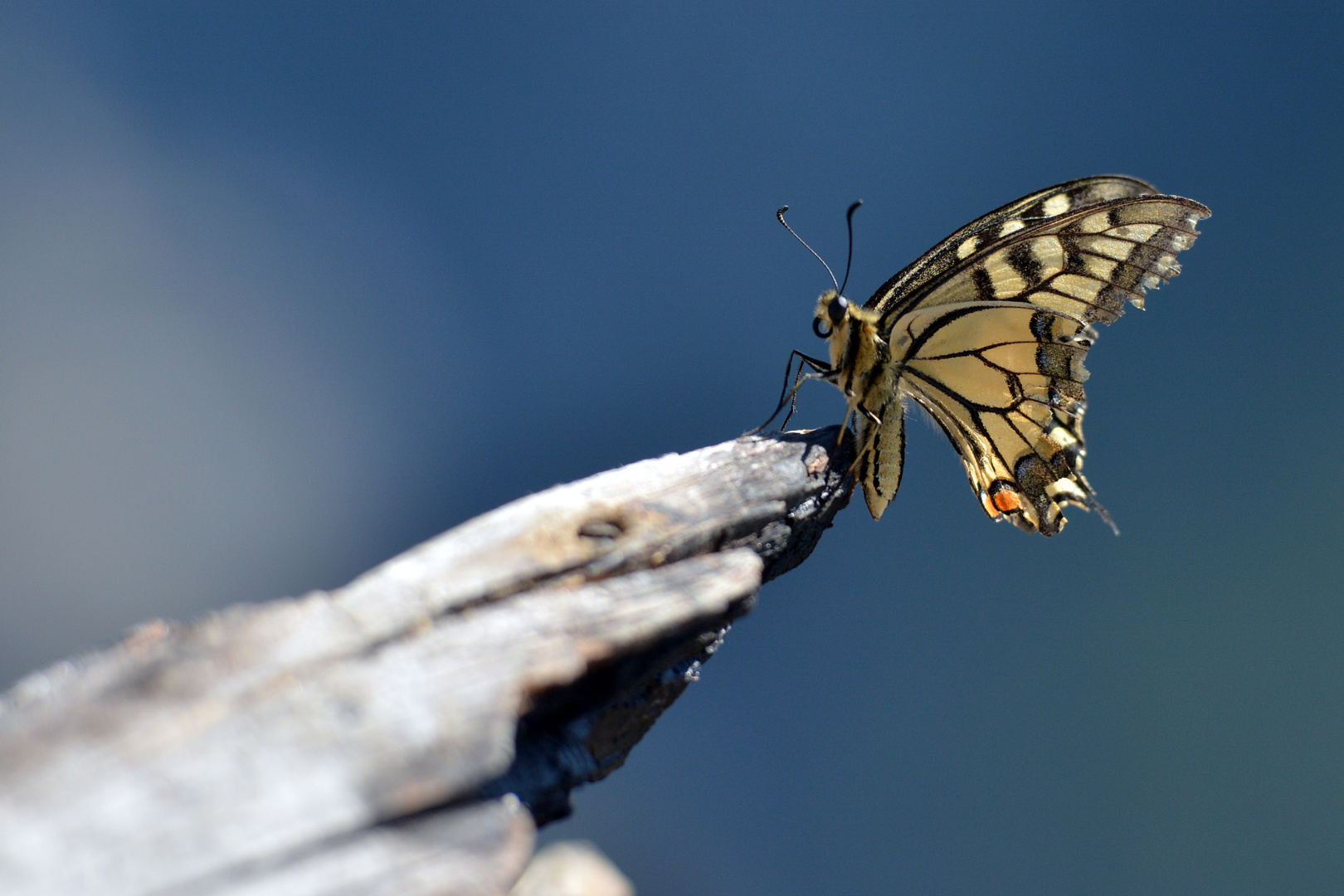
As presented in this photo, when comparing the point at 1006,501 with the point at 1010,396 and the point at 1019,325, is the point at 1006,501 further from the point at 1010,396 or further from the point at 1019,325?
the point at 1019,325

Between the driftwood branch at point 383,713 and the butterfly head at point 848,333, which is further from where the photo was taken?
the butterfly head at point 848,333

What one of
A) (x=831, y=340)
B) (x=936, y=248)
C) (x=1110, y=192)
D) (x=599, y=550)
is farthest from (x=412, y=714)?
(x=1110, y=192)

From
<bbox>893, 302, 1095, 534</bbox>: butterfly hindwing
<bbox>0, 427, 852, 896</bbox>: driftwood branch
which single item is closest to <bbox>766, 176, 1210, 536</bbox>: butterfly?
<bbox>893, 302, 1095, 534</bbox>: butterfly hindwing

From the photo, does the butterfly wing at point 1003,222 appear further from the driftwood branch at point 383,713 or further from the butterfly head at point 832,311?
the driftwood branch at point 383,713

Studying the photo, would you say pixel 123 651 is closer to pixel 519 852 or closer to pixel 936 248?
pixel 519 852

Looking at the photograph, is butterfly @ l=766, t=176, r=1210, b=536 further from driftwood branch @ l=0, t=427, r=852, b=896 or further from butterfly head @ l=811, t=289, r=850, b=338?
driftwood branch @ l=0, t=427, r=852, b=896

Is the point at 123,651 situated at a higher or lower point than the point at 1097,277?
lower

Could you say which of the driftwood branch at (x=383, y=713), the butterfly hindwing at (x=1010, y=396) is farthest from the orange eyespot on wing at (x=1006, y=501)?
the driftwood branch at (x=383, y=713)
